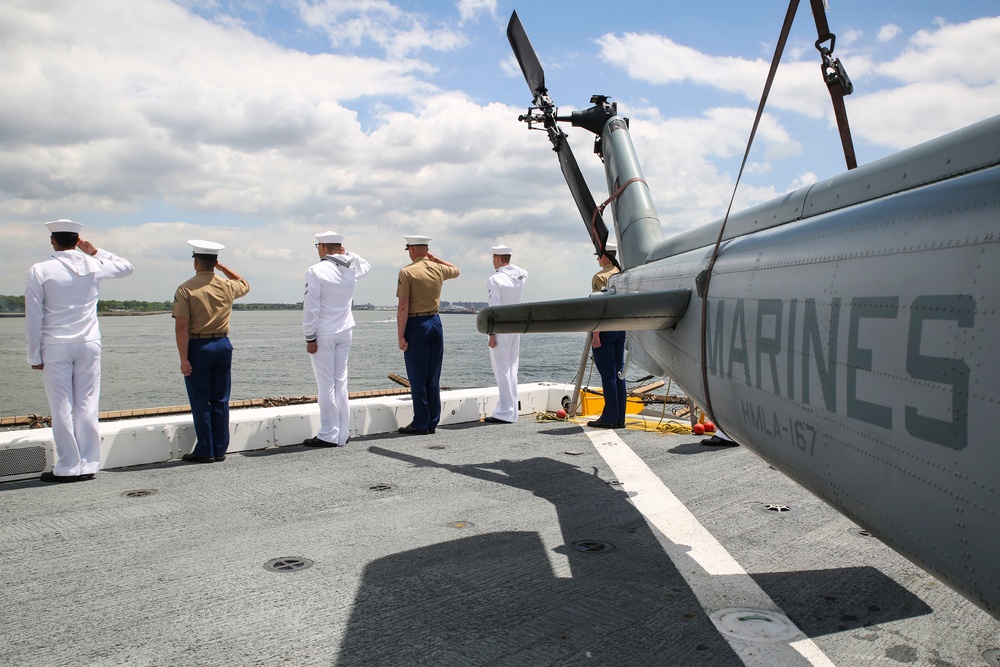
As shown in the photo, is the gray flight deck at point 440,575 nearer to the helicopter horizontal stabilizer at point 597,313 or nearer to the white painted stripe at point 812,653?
the white painted stripe at point 812,653

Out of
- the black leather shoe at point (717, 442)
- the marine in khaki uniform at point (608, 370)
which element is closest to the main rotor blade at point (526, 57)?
the marine in khaki uniform at point (608, 370)

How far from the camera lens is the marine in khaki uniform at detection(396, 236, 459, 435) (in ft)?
24.2

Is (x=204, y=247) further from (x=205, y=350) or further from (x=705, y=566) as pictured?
(x=705, y=566)

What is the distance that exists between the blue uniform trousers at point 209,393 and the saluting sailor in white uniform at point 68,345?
742 mm

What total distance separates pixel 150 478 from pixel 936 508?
17.5ft

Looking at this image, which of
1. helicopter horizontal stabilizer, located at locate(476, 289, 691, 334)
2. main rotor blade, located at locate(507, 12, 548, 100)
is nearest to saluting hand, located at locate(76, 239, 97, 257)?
helicopter horizontal stabilizer, located at locate(476, 289, 691, 334)

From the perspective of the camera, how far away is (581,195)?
7.49 metres

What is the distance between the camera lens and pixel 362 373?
35906 millimetres

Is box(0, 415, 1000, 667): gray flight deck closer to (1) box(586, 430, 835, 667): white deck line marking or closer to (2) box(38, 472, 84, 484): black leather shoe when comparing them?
(1) box(586, 430, 835, 667): white deck line marking

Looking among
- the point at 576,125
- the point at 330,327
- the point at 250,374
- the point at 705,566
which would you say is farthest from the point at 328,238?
the point at 250,374

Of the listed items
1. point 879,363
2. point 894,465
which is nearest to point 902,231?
point 879,363

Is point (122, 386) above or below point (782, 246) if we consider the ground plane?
below

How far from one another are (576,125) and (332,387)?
3.74 m

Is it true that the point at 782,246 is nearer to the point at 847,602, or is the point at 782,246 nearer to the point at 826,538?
the point at 847,602
